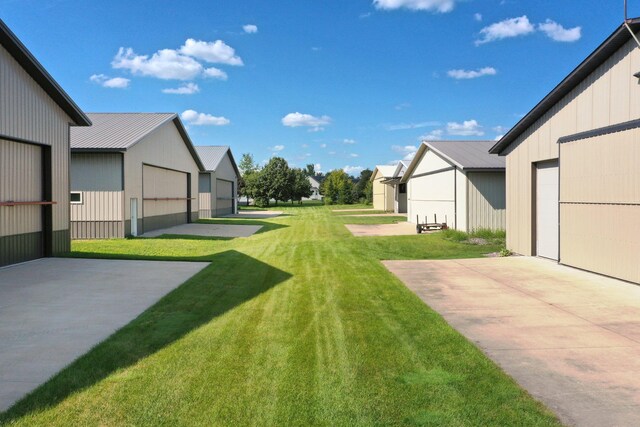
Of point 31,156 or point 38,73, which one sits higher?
point 38,73

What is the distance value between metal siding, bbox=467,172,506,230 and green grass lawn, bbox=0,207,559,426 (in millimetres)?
12644

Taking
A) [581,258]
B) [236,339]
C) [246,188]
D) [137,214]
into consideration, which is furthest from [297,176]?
[236,339]

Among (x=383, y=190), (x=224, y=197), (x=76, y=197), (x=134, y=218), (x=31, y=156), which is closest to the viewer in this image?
(x=31, y=156)

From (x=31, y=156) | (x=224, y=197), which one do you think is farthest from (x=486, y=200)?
(x=224, y=197)

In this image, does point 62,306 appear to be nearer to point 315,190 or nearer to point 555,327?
point 555,327

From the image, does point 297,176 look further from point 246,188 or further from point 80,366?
point 80,366

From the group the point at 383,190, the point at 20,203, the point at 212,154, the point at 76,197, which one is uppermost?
the point at 212,154

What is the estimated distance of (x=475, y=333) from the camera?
624 cm

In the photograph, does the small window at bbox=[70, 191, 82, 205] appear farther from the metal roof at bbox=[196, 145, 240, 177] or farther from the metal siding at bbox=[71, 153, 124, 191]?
the metal roof at bbox=[196, 145, 240, 177]

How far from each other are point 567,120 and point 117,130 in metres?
18.9

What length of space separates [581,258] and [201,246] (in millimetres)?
Result: 12181

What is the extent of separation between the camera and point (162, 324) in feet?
21.5

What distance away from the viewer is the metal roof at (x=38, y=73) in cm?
1080

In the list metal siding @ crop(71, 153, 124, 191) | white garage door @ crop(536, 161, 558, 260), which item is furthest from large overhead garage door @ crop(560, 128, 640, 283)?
metal siding @ crop(71, 153, 124, 191)
